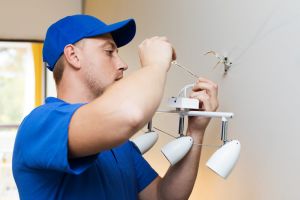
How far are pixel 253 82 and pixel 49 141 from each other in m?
0.58

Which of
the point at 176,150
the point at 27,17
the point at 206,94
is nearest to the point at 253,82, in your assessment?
the point at 206,94

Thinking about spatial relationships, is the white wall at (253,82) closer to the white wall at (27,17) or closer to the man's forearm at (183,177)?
the man's forearm at (183,177)

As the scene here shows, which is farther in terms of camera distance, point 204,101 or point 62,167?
point 204,101

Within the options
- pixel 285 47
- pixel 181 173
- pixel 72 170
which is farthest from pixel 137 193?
pixel 285 47

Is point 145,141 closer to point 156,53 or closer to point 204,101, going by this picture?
point 204,101

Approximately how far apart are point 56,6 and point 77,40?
235 cm

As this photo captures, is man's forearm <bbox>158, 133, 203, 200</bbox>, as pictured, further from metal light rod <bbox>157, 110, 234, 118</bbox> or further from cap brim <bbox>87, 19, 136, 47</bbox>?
cap brim <bbox>87, 19, 136, 47</bbox>

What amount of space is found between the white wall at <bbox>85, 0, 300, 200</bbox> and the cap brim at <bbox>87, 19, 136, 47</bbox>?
0.89ft

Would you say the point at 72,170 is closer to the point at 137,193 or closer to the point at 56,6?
the point at 137,193

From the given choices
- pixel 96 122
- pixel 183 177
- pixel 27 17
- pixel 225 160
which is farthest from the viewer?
pixel 27 17

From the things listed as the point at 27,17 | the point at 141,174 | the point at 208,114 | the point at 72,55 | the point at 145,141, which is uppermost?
the point at 27,17

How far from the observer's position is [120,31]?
3.56ft

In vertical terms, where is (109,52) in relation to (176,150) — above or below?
above

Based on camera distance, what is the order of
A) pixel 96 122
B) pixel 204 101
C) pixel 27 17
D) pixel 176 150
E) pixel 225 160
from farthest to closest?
pixel 27 17, pixel 204 101, pixel 176 150, pixel 225 160, pixel 96 122
